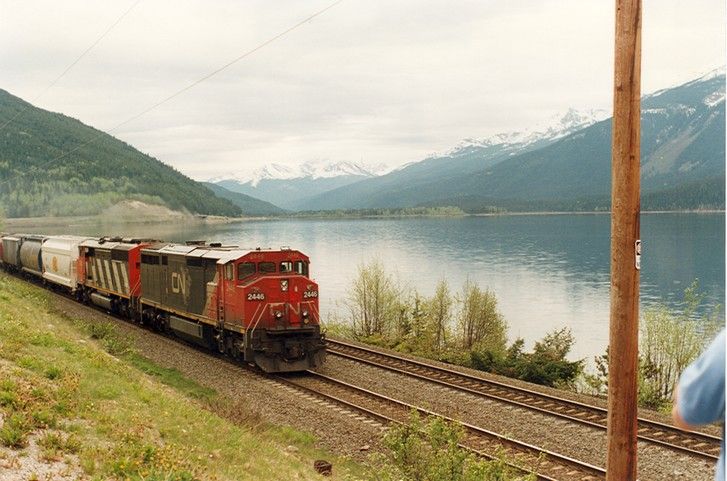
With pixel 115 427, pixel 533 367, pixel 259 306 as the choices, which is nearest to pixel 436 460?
pixel 115 427

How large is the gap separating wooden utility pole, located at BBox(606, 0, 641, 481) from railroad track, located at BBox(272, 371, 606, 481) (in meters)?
3.37

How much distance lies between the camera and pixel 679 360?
3788cm

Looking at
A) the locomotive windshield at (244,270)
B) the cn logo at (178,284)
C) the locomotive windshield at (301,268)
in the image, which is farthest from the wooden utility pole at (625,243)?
the cn logo at (178,284)

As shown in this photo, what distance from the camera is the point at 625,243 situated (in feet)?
28.2

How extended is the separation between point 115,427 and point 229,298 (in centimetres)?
1341

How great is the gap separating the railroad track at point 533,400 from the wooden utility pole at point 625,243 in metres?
8.28

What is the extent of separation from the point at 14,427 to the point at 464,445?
9986mm

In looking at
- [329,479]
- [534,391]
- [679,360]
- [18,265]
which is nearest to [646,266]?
[679,360]

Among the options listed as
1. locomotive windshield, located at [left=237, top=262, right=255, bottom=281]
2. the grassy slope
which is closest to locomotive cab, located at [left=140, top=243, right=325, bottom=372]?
locomotive windshield, located at [left=237, top=262, right=255, bottom=281]

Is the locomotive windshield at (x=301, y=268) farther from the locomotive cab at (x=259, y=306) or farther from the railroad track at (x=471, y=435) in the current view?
the railroad track at (x=471, y=435)

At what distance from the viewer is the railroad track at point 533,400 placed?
17.1m

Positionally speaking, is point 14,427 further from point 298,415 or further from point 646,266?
point 646,266

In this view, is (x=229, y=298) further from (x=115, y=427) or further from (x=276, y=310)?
(x=115, y=427)

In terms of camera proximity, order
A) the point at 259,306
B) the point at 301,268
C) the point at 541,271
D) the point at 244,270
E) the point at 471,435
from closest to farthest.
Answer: the point at 471,435 < the point at 259,306 < the point at 244,270 < the point at 301,268 < the point at 541,271
